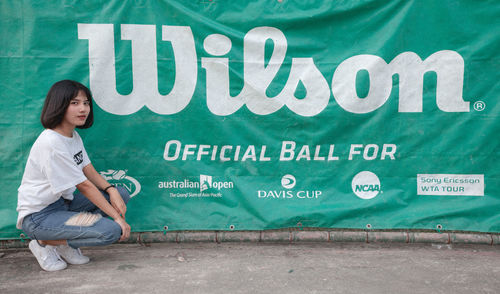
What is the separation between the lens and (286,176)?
3807mm

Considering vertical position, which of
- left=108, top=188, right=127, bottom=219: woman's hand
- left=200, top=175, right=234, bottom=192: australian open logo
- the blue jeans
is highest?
left=200, top=175, right=234, bottom=192: australian open logo

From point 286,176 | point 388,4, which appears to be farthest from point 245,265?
point 388,4

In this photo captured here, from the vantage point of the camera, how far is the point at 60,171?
2938mm

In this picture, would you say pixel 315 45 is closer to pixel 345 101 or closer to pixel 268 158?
pixel 345 101

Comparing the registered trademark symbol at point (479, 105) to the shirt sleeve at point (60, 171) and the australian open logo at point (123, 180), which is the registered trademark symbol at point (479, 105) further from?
the shirt sleeve at point (60, 171)

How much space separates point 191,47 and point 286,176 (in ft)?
4.95

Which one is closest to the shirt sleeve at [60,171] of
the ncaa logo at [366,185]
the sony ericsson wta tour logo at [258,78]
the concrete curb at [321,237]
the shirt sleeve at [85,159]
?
the shirt sleeve at [85,159]

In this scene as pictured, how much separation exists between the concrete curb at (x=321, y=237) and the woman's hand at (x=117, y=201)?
0.56 m

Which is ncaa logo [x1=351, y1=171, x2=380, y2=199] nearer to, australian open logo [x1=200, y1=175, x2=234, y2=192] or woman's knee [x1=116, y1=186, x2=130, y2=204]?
australian open logo [x1=200, y1=175, x2=234, y2=192]

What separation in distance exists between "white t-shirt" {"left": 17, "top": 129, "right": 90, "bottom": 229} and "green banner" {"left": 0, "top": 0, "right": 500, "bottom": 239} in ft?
2.10

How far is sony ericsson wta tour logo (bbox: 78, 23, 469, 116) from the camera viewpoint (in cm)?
365

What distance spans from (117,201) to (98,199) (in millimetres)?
216

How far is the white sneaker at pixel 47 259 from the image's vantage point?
3148mm

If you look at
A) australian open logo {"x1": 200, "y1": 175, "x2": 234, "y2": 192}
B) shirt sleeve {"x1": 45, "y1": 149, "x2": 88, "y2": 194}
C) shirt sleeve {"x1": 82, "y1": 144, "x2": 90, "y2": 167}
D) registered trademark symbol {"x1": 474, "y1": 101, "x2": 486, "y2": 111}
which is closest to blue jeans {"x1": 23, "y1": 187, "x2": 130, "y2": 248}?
shirt sleeve {"x1": 45, "y1": 149, "x2": 88, "y2": 194}
